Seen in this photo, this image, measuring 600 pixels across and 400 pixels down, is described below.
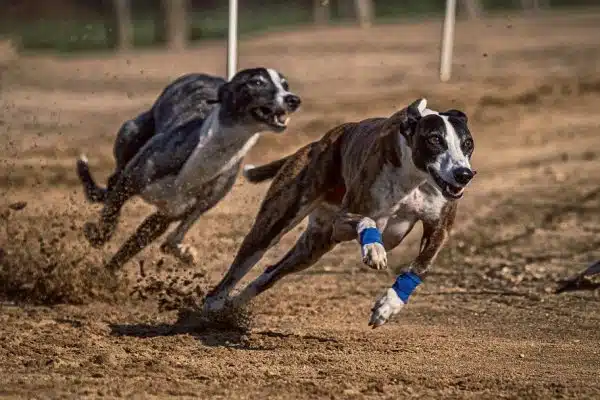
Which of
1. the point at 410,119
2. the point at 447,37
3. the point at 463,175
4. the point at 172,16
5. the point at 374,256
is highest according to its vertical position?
the point at 410,119

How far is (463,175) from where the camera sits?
18.5 feet

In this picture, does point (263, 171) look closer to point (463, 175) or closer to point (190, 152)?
point (190, 152)

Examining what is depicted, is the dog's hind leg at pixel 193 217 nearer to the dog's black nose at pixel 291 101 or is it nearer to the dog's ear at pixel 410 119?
the dog's black nose at pixel 291 101

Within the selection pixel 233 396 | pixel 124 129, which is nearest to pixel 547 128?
pixel 124 129

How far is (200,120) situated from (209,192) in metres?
0.46

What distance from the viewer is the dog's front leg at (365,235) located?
18.7ft

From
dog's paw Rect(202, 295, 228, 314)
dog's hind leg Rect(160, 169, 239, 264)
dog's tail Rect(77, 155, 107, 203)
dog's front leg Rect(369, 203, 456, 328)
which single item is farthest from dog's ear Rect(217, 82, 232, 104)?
dog's front leg Rect(369, 203, 456, 328)

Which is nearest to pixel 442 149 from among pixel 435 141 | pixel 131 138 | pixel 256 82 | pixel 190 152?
pixel 435 141

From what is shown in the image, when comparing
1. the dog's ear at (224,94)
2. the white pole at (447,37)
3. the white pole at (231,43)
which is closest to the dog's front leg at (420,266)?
the dog's ear at (224,94)

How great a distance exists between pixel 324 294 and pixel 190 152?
120 centimetres

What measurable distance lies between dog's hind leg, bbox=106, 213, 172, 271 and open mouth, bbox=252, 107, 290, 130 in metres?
0.97

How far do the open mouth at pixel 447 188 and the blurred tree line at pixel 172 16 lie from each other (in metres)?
17.3

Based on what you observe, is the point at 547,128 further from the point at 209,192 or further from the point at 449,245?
the point at 209,192

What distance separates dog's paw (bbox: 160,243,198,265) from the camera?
26.9ft
